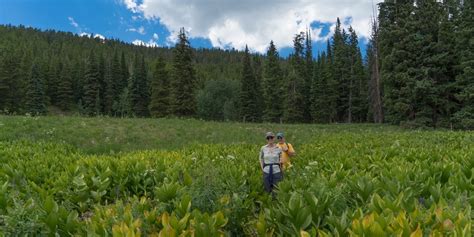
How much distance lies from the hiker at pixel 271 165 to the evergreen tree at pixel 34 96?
2459 inches

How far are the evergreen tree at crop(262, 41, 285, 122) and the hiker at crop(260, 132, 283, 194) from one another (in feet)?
157

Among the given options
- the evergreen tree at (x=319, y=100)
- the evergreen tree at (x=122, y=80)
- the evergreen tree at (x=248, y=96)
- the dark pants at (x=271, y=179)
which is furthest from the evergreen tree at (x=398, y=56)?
the evergreen tree at (x=122, y=80)

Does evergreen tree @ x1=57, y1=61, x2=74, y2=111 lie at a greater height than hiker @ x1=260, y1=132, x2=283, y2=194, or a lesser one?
greater

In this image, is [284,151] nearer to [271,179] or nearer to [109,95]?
[271,179]

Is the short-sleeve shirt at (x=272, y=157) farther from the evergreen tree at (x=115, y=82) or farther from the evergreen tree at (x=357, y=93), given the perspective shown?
the evergreen tree at (x=115, y=82)

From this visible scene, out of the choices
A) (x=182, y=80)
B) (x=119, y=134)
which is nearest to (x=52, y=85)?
(x=182, y=80)

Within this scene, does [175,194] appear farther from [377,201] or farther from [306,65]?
[306,65]

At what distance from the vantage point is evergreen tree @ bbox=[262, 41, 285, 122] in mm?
56406

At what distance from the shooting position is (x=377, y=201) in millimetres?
3676

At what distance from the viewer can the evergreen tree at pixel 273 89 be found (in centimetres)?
5641

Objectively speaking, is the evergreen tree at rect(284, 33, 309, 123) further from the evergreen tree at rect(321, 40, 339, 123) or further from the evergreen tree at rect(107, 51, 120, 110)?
the evergreen tree at rect(107, 51, 120, 110)

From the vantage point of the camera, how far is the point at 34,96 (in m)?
61.4

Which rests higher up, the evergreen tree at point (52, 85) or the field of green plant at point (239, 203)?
the evergreen tree at point (52, 85)

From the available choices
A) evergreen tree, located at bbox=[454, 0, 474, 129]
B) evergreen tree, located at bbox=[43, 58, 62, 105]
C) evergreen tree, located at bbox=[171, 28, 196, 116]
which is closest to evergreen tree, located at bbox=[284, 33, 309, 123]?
evergreen tree, located at bbox=[171, 28, 196, 116]
